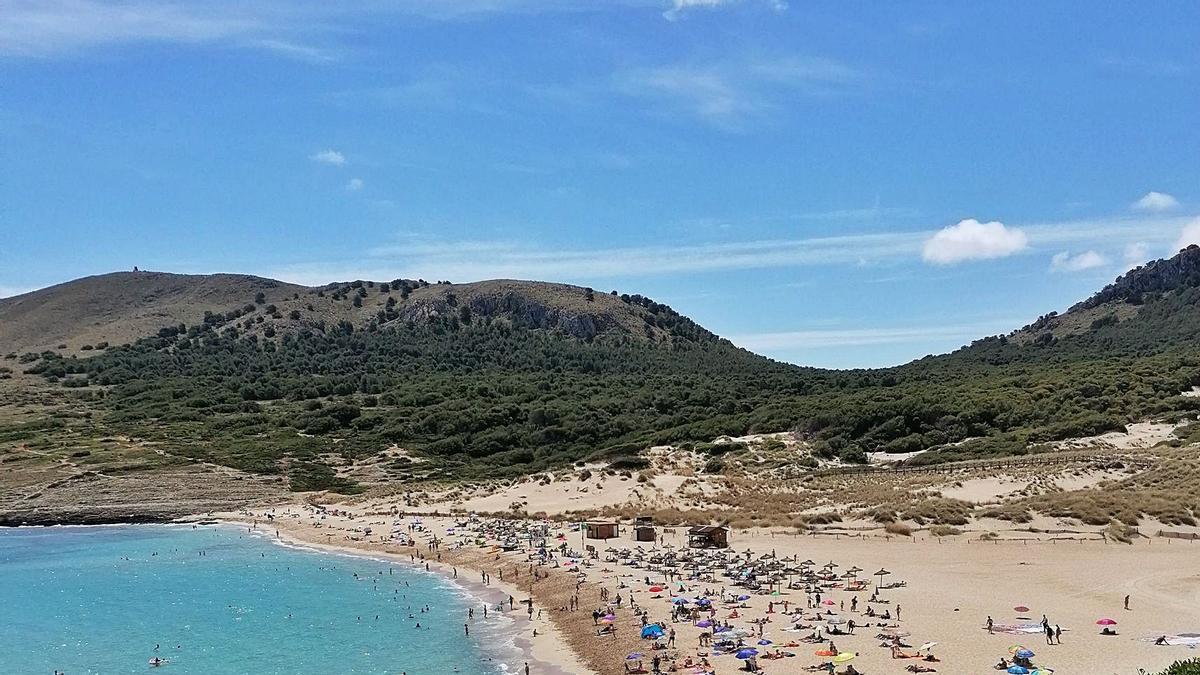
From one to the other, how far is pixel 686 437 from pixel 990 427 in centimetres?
2465

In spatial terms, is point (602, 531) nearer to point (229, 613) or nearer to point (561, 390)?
point (229, 613)

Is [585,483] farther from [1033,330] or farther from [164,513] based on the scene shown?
[1033,330]

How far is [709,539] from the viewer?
47.3 meters

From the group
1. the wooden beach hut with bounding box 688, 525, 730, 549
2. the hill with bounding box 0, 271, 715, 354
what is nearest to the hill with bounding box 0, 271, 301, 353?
the hill with bounding box 0, 271, 715, 354

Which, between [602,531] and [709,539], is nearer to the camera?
[709,539]

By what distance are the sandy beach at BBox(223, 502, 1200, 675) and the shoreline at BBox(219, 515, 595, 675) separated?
0.43 ft

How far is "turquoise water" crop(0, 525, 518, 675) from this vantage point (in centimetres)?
3183

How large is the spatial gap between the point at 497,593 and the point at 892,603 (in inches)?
693

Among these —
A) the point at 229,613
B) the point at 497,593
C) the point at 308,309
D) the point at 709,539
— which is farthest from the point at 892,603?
the point at 308,309

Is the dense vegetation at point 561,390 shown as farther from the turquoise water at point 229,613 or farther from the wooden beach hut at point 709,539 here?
the turquoise water at point 229,613

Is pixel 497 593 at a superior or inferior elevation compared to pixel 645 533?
inferior

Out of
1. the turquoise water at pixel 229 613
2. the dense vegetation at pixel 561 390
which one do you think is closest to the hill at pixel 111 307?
the dense vegetation at pixel 561 390

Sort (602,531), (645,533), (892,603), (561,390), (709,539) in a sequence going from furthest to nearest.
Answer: (561,390) < (602,531) < (645,533) < (709,539) < (892,603)

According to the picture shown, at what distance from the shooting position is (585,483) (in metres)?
69.9
